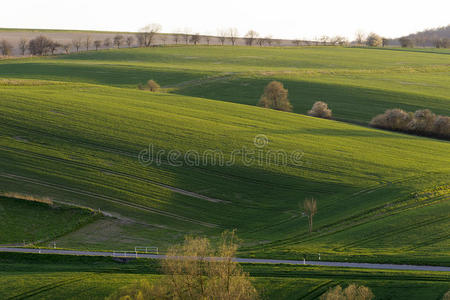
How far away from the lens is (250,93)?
103 metres

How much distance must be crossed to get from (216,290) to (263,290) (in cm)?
503

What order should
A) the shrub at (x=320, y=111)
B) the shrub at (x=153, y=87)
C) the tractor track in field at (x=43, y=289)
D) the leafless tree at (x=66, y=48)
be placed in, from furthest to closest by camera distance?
the leafless tree at (x=66, y=48) → the shrub at (x=153, y=87) → the shrub at (x=320, y=111) → the tractor track in field at (x=43, y=289)

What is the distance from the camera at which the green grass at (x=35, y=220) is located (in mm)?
44656

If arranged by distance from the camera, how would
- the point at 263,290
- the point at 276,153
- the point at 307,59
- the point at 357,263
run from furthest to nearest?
the point at 307,59 < the point at 276,153 < the point at 357,263 < the point at 263,290

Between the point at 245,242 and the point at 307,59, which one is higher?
the point at 307,59

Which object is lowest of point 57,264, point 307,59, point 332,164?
point 57,264

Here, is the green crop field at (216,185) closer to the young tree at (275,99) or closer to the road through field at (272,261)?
the road through field at (272,261)

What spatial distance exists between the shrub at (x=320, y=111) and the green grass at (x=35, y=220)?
51.3 metres

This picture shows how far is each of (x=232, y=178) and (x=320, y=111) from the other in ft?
121

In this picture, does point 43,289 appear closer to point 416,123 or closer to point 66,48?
point 416,123

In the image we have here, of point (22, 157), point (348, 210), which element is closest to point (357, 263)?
point (348, 210)

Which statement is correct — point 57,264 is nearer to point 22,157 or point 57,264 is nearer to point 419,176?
point 22,157

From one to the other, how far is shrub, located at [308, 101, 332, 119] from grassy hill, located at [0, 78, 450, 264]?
8.99m
